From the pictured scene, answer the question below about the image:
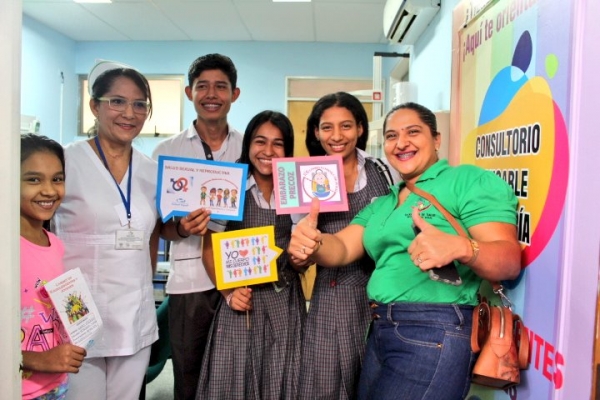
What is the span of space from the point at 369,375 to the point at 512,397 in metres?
0.41

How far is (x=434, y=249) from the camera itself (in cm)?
107

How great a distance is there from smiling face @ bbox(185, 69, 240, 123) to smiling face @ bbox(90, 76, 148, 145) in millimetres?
450

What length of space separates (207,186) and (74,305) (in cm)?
63

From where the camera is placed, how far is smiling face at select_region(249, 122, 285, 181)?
1794mm

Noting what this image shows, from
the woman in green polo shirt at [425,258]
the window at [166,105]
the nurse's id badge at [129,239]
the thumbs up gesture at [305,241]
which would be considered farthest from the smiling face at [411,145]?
the window at [166,105]

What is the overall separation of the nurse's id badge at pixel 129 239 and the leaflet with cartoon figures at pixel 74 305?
0.85ft

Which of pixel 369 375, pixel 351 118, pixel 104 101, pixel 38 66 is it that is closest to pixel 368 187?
pixel 351 118

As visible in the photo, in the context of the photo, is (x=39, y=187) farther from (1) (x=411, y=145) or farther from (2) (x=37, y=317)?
(1) (x=411, y=145)

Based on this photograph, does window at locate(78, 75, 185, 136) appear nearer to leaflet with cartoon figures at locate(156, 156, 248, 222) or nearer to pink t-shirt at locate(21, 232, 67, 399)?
leaflet with cartoon figures at locate(156, 156, 248, 222)

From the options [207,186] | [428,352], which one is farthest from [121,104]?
[428,352]

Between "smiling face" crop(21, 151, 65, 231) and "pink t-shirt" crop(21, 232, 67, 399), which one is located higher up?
"smiling face" crop(21, 151, 65, 231)

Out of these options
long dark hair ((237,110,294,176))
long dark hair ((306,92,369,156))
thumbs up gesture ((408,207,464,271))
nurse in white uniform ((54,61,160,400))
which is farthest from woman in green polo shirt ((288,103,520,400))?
nurse in white uniform ((54,61,160,400))

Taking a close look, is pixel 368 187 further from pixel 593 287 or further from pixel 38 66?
pixel 38 66

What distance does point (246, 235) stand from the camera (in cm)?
166
